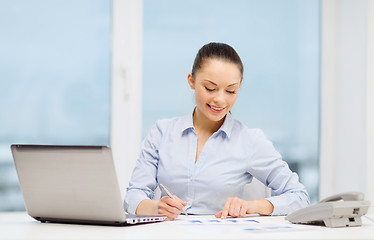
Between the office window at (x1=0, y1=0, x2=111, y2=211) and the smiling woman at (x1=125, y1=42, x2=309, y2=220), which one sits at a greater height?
the office window at (x1=0, y1=0, x2=111, y2=211)

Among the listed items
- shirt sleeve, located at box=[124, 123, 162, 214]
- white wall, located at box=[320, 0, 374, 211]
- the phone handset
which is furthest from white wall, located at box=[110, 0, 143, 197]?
the phone handset

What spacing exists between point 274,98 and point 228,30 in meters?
0.53

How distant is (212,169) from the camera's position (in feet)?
6.48

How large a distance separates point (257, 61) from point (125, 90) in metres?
0.87

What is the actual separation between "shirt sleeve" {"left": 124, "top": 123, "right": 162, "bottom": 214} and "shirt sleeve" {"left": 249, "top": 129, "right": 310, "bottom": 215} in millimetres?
389

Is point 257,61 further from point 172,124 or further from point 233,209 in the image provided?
point 233,209

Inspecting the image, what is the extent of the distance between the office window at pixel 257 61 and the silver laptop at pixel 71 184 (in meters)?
1.65

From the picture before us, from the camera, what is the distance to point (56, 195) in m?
1.31

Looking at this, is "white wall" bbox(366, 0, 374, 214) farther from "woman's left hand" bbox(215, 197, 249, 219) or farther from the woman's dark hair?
"woman's left hand" bbox(215, 197, 249, 219)

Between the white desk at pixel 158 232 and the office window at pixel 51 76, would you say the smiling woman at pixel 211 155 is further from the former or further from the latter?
the office window at pixel 51 76

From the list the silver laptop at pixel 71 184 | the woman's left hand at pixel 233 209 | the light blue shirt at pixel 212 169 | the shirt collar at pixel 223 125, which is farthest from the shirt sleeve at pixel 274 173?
the silver laptop at pixel 71 184

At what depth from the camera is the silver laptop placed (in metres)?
1.22

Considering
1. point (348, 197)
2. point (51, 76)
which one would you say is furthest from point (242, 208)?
point (51, 76)

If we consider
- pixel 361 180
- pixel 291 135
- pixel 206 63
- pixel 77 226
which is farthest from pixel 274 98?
pixel 77 226
